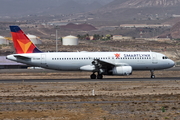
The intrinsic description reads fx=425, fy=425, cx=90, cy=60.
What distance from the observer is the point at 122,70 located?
6247 cm

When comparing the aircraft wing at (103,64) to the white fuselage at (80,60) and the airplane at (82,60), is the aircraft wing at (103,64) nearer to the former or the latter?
the airplane at (82,60)

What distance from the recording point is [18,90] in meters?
49.0

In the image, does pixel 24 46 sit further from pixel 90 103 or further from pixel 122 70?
pixel 90 103

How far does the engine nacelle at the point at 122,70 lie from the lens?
205 feet

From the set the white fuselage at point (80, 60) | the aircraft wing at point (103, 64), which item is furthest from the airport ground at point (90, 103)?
the white fuselage at point (80, 60)

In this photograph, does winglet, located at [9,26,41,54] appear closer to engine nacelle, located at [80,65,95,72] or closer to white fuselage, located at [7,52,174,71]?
white fuselage, located at [7,52,174,71]

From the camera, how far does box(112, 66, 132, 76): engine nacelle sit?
62.4 m

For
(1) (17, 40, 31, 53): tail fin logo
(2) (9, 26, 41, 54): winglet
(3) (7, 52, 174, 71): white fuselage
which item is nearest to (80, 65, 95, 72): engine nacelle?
(3) (7, 52, 174, 71): white fuselage

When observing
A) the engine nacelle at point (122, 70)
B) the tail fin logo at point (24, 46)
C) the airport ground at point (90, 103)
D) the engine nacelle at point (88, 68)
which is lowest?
the airport ground at point (90, 103)

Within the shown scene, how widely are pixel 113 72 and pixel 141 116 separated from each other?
33.4 m

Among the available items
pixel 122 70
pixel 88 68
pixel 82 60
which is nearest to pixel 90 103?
pixel 122 70

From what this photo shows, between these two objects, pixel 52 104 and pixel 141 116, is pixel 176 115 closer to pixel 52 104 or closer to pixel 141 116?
pixel 141 116

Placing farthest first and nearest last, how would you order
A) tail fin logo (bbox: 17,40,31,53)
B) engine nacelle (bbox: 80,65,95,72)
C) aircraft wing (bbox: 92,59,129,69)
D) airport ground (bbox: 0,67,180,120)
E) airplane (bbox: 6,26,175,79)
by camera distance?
tail fin logo (bbox: 17,40,31,53)
engine nacelle (bbox: 80,65,95,72)
airplane (bbox: 6,26,175,79)
aircraft wing (bbox: 92,59,129,69)
airport ground (bbox: 0,67,180,120)

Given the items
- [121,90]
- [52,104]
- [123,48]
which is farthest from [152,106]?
[123,48]
